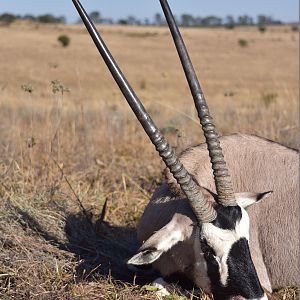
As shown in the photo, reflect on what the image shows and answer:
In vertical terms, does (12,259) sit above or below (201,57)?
above

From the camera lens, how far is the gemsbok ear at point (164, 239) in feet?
13.7

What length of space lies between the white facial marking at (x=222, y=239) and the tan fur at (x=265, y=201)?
2.16 ft

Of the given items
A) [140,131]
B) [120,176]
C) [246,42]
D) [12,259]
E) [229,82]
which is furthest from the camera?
[246,42]

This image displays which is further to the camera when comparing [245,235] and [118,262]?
[118,262]

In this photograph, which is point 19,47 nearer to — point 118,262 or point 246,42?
point 246,42

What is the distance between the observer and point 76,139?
29.4 feet

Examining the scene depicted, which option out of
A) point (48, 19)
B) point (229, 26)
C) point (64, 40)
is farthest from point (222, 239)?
point (229, 26)

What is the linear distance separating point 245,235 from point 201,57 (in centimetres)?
5071

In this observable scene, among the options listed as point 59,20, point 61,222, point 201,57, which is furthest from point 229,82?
point 59,20

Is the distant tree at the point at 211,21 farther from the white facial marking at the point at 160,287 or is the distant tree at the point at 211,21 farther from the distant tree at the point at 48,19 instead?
the white facial marking at the point at 160,287

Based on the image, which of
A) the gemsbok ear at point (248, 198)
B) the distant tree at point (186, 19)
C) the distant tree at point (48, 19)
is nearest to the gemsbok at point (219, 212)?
the gemsbok ear at point (248, 198)

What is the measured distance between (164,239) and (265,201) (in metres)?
1.10

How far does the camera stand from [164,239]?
14.0ft

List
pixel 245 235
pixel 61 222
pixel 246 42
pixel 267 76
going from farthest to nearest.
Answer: pixel 246 42
pixel 267 76
pixel 61 222
pixel 245 235
